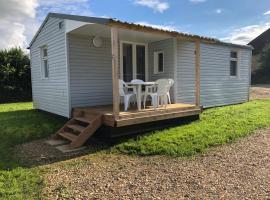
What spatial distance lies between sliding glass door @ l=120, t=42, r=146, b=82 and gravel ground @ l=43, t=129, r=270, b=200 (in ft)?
13.5

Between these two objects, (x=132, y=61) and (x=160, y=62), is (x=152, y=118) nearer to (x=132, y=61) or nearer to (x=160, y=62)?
(x=132, y=61)

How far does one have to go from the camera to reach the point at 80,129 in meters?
5.85

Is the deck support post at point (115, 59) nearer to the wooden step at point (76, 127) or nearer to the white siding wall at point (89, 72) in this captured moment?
the wooden step at point (76, 127)

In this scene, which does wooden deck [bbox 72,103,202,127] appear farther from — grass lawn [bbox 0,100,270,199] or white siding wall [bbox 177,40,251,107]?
white siding wall [bbox 177,40,251,107]

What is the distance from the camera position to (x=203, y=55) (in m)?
9.71

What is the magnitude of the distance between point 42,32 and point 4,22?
9852mm

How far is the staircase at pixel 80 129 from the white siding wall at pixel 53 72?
91 cm

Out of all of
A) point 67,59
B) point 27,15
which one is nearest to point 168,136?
point 67,59

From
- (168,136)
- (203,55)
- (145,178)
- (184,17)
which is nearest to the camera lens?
(145,178)

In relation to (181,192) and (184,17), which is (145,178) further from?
(184,17)

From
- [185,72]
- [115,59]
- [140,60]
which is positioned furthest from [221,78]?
[115,59]

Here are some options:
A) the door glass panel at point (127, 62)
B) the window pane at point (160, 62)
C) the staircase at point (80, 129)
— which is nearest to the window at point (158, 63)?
the window pane at point (160, 62)

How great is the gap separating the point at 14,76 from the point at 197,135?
12493 millimetres

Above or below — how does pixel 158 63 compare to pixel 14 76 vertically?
above
